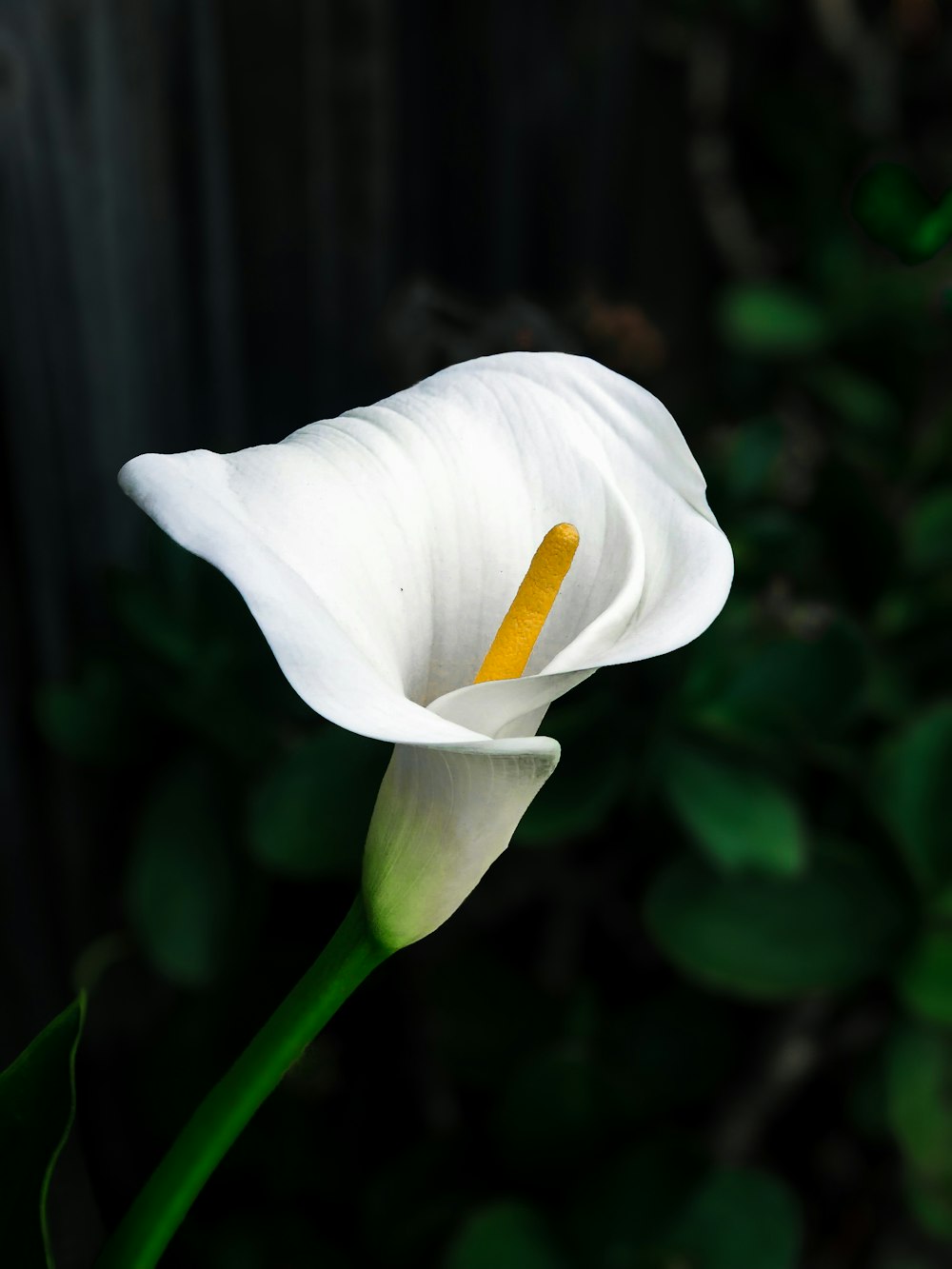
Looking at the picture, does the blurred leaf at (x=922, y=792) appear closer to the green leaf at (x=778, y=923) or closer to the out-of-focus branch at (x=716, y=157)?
the green leaf at (x=778, y=923)

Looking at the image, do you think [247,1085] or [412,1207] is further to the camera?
[412,1207]

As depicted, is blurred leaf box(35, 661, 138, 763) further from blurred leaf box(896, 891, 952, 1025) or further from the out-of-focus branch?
the out-of-focus branch

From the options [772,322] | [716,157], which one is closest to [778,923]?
[772,322]

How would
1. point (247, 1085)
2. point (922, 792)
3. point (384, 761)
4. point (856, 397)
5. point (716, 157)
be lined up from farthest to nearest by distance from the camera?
point (716, 157)
point (856, 397)
point (922, 792)
point (384, 761)
point (247, 1085)

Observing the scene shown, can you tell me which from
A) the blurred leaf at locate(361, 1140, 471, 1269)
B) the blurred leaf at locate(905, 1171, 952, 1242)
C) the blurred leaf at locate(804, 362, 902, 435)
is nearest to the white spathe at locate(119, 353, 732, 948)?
the blurred leaf at locate(361, 1140, 471, 1269)

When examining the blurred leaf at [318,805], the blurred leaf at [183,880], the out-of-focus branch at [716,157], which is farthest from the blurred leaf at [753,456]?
the out-of-focus branch at [716,157]

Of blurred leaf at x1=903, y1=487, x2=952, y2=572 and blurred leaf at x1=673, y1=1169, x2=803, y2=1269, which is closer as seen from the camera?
blurred leaf at x1=673, y1=1169, x2=803, y2=1269

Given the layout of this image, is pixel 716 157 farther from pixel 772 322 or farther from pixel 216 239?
pixel 216 239
